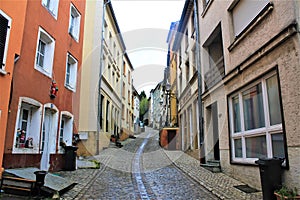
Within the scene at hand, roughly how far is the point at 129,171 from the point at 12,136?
14.6ft

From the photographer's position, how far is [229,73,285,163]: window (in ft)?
18.7

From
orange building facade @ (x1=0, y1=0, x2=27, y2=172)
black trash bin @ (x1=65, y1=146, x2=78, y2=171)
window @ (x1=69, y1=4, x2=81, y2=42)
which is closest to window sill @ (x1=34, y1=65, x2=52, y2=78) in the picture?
orange building facade @ (x1=0, y1=0, x2=27, y2=172)

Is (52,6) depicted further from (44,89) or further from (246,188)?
(246,188)

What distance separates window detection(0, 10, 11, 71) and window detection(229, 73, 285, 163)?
656cm

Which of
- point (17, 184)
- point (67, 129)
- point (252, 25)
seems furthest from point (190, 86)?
point (17, 184)

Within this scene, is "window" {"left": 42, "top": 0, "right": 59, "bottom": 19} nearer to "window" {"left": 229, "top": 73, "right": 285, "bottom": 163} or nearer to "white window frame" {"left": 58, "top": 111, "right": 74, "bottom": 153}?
"white window frame" {"left": 58, "top": 111, "right": 74, "bottom": 153}

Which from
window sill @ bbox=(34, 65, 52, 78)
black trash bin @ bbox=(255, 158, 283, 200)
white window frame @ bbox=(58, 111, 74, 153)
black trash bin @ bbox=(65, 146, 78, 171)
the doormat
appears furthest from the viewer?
white window frame @ bbox=(58, 111, 74, 153)

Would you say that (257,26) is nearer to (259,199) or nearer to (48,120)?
(259,199)

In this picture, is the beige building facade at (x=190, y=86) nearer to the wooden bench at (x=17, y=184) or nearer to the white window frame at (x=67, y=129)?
the white window frame at (x=67, y=129)

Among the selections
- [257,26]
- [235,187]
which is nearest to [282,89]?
[257,26]

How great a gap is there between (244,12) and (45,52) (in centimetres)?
708

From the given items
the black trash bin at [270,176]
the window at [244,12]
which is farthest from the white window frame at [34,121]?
the window at [244,12]

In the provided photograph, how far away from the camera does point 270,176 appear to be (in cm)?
491

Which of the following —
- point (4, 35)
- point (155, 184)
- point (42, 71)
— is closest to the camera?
point (4, 35)
